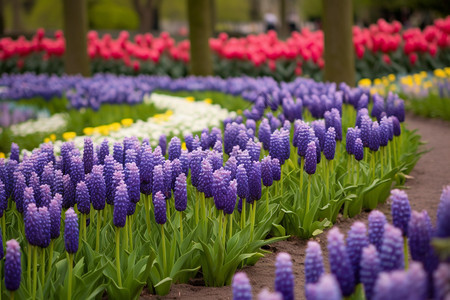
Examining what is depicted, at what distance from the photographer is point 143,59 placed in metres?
15.6

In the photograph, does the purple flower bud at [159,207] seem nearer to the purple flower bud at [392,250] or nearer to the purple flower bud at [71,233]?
the purple flower bud at [71,233]

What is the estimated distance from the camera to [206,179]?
3.52 meters

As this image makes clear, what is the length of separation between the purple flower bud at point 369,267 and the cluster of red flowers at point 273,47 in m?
11.9

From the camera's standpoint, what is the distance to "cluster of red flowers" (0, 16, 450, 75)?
13.7 meters

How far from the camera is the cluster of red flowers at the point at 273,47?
13742mm

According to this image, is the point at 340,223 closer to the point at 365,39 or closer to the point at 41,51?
the point at 365,39

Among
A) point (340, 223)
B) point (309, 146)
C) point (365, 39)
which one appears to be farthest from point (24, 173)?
point (365, 39)

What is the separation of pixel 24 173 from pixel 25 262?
0.74m

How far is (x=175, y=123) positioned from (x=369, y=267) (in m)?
5.82

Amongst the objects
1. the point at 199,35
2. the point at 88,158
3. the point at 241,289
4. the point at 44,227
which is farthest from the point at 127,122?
the point at 241,289

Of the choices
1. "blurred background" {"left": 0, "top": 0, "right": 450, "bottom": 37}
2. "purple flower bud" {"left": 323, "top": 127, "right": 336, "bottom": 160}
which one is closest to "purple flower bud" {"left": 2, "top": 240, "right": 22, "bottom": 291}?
"purple flower bud" {"left": 323, "top": 127, "right": 336, "bottom": 160}

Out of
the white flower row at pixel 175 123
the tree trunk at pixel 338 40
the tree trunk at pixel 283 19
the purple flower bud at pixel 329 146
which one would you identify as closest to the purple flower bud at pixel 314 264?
the purple flower bud at pixel 329 146

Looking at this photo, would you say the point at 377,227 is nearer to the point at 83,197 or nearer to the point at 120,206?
the point at 120,206

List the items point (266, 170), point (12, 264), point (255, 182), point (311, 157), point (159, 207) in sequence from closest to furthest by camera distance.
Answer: point (12, 264), point (159, 207), point (255, 182), point (266, 170), point (311, 157)
